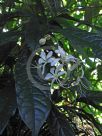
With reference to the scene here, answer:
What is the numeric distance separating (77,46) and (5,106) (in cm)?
23

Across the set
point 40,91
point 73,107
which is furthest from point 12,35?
point 73,107

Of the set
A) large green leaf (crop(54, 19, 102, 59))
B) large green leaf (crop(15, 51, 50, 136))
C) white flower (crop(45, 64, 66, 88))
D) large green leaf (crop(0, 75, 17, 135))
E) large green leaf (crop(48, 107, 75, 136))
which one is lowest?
large green leaf (crop(48, 107, 75, 136))

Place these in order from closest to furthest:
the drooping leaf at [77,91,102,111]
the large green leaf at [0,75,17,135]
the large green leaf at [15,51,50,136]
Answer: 1. the large green leaf at [15,51,50,136]
2. the large green leaf at [0,75,17,135]
3. the drooping leaf at [77,91,102,111]

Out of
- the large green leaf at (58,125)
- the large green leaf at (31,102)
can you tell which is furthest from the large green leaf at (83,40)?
the large green leaf at (58,125)

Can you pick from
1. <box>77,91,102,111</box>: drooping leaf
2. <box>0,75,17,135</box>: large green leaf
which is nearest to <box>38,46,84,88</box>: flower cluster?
<box>0,75,17,135</box>: large green leaf

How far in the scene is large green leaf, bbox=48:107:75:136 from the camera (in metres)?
0.91

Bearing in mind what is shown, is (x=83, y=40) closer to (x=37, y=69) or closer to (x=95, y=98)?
(x=37, y=69)

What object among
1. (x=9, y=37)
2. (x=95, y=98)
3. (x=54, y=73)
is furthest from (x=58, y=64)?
(x=95, y=98)

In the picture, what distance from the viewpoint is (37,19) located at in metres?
0.88

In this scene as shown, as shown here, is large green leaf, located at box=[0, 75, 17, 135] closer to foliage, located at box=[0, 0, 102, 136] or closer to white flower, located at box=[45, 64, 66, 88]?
foliage, located at box=[0, 0, 102, 136]

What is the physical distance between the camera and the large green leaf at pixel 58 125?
0.91 meters

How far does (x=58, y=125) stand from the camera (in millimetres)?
938

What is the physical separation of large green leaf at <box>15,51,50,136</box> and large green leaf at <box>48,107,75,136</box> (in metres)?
0.18

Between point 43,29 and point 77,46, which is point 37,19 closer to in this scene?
point 43,29
